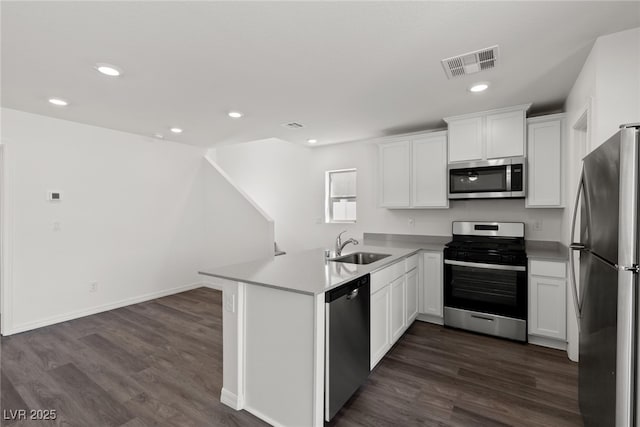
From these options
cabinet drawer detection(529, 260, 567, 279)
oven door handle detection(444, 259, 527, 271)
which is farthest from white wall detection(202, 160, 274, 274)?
cabinet drawer detection(529, 260, 567, 279)

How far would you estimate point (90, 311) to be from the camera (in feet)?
13.1

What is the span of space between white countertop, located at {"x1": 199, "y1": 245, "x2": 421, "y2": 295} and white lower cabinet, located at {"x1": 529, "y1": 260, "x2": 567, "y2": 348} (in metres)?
1.39

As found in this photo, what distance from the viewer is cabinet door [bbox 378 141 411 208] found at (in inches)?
157

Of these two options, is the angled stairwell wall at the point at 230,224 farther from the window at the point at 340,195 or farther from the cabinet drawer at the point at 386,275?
the cabinet drawer at the point at 386,275

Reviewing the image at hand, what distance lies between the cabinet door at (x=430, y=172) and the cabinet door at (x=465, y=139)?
0.38 feet

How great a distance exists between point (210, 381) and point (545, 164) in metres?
3.77

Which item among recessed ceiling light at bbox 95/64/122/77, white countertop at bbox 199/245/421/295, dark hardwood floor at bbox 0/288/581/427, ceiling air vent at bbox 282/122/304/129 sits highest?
ceiling air vent at bbox 282/122/304/129

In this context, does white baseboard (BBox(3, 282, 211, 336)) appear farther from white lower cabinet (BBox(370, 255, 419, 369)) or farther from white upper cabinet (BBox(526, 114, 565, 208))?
white upper cabinet (BBox(526, 114, 565, 208))

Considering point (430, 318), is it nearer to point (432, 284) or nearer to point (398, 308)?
point (432, 284)

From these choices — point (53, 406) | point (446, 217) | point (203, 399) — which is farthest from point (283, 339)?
point (446, 217)

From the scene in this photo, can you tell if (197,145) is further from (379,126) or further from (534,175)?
(534,175)

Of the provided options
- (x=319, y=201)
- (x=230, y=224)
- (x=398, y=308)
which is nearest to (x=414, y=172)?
(x=398, y=308)

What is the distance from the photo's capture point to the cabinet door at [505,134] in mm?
3227

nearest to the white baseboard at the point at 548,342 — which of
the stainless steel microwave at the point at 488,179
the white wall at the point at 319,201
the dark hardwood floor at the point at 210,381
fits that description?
the dark hardwood floor at the point at 210,381
